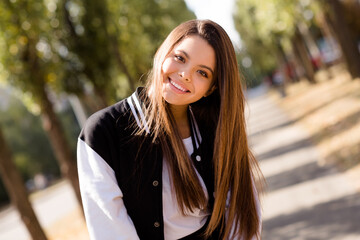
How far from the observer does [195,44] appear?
2.46 meters

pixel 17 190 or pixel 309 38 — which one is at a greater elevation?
pixel 17 190

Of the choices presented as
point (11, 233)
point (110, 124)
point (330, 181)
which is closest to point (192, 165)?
point (110, 124)

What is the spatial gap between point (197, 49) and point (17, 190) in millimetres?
5104

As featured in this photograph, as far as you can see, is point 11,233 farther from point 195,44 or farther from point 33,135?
point 33,135

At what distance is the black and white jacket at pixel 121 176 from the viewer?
218 centimetres

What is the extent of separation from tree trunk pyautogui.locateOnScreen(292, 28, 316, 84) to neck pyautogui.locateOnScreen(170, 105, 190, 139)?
2432 centimetres

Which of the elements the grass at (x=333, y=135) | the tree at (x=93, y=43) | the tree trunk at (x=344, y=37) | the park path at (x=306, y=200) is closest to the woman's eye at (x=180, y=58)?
the park path at (x=306, y=200)

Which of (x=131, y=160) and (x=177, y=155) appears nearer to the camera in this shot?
(x=131, y=160)

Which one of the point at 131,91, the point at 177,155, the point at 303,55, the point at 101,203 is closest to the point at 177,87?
the point at 177,155

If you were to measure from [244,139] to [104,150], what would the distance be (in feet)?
3.21

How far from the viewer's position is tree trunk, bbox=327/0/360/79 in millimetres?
13414

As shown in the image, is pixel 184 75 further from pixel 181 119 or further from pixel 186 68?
pixel 181 119

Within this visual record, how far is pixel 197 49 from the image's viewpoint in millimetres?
2465

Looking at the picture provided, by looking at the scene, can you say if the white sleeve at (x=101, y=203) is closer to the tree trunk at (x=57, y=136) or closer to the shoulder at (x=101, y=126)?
the shoulder at (x=101, y=126)
